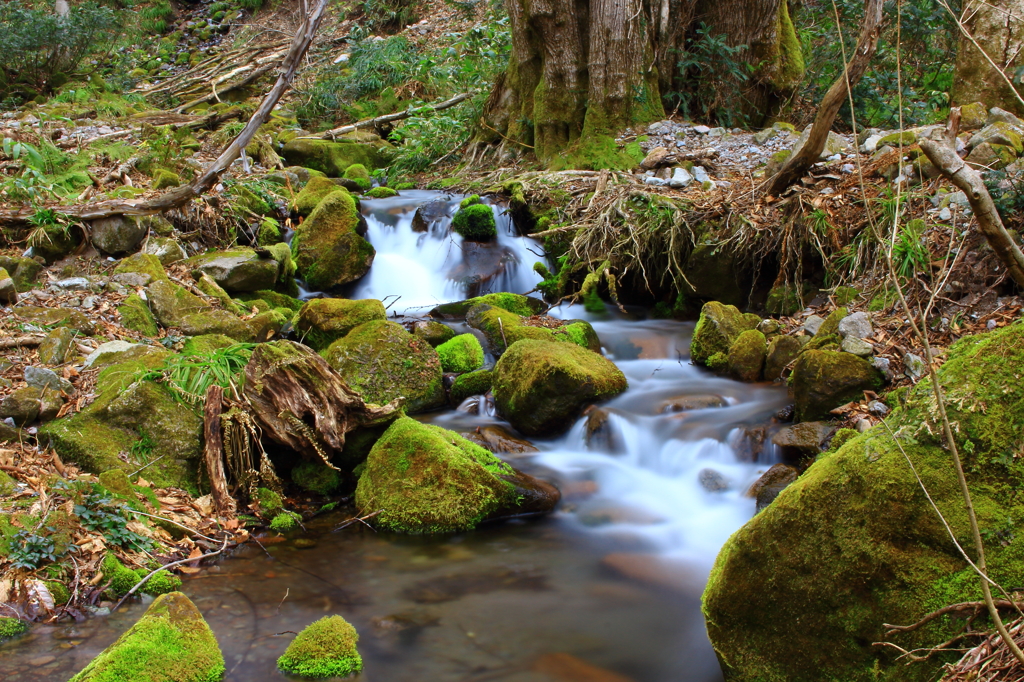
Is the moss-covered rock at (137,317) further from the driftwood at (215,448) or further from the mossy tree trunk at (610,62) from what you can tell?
the mossy tree trunk at (610,62)

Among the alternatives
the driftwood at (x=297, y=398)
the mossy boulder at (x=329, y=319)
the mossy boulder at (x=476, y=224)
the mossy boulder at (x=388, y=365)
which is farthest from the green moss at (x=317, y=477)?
the mossy boulder at (x=476, y=224)

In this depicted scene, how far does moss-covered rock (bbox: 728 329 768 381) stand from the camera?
612 cm

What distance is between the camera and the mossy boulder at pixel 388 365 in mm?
5707

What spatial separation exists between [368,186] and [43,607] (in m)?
9.22

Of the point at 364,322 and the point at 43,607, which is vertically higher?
the point at 364,322

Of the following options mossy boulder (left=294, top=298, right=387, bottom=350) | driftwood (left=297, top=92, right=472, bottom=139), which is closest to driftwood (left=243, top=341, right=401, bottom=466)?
mossy boulder (left=294, top=298, right=387, bottom=350)

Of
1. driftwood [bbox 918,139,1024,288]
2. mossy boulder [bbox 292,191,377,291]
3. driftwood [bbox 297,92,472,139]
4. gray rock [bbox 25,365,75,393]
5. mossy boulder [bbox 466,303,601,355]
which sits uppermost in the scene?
driftwood [bbox 297,92,472,139]

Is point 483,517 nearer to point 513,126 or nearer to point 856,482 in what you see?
point 856,482

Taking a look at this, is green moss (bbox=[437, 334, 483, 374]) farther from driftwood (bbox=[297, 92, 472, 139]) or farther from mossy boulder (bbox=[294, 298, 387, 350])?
driftwood (bbox=[297, 92, 472, 139])

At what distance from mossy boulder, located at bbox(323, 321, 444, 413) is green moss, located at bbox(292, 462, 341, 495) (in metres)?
0.78

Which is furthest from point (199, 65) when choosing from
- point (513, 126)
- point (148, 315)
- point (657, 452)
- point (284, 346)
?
point (657, 452)

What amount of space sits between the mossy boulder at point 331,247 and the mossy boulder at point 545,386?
3.45 m

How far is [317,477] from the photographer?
493 cm

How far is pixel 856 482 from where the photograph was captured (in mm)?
2473
